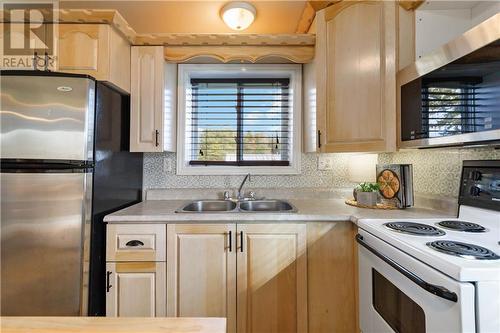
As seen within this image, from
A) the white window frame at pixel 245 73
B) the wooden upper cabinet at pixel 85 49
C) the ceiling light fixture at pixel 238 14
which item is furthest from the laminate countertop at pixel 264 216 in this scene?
the ceiling light fixture at pixel 238 14

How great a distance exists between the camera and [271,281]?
145cm

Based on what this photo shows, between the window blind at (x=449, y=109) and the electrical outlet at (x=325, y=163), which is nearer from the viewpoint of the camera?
the window blind at (x=449, y=109)

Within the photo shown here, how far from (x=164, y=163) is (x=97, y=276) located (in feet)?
3.11

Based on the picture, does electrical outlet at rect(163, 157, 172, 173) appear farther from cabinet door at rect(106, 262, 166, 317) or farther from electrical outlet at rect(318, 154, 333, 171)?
electrical outlet at rect(318, 154, 333, 171)

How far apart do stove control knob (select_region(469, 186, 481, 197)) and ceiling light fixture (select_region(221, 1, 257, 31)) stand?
5.87ft

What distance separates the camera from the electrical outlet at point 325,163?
6.83ft

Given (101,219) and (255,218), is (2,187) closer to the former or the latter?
(101,219)

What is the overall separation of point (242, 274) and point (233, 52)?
152 cm

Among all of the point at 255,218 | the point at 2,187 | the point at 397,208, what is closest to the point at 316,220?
the point at 255,218

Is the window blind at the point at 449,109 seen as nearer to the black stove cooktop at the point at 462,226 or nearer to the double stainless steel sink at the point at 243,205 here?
the black stove cooktop at the point at 462,226

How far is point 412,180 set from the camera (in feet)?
5.51

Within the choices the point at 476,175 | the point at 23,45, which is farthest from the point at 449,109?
the point at 23,45

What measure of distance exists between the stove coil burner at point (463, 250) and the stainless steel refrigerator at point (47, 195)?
64.5 inches

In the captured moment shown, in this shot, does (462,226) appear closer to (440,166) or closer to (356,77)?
(440,166)
